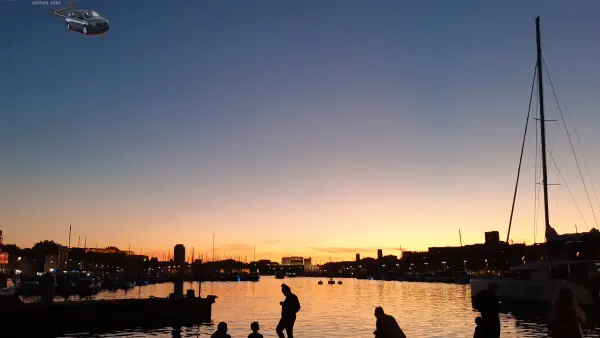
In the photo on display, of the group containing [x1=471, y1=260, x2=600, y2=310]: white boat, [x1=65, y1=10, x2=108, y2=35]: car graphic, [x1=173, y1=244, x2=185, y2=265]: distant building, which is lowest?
[x1=471, y1=260, x2=600, y2=310]: white boat

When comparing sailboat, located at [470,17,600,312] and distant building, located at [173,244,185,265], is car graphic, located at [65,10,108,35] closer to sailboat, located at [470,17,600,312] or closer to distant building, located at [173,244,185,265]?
distant building, located at [173,244,185,265]

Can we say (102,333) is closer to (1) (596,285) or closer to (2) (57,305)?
(2) (57,305)

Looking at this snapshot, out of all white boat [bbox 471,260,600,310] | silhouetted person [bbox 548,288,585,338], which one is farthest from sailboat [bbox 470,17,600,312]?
silhouetted person [bbox 548,288,585,338]

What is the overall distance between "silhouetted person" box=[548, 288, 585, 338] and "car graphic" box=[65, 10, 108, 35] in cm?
3415

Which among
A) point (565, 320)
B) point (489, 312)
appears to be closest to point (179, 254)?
point (489, 312)

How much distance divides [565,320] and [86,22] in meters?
35.4

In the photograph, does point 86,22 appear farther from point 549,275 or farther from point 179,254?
point 549,275

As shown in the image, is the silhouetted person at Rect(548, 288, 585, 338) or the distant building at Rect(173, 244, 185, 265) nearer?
the silhouetted person at Rect(548, 288, 585, 338)

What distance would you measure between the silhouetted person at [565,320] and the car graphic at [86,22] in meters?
34.2

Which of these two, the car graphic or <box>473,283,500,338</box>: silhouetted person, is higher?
the car graphic

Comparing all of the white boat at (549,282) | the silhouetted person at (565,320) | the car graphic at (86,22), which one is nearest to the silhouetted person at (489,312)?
the silhouetted person at (565,320)

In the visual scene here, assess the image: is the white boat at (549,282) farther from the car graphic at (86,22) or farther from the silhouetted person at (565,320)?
the car graphic at (86,22)

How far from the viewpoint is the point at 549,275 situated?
1959 inches

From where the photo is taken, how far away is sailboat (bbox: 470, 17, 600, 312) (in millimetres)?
44000
